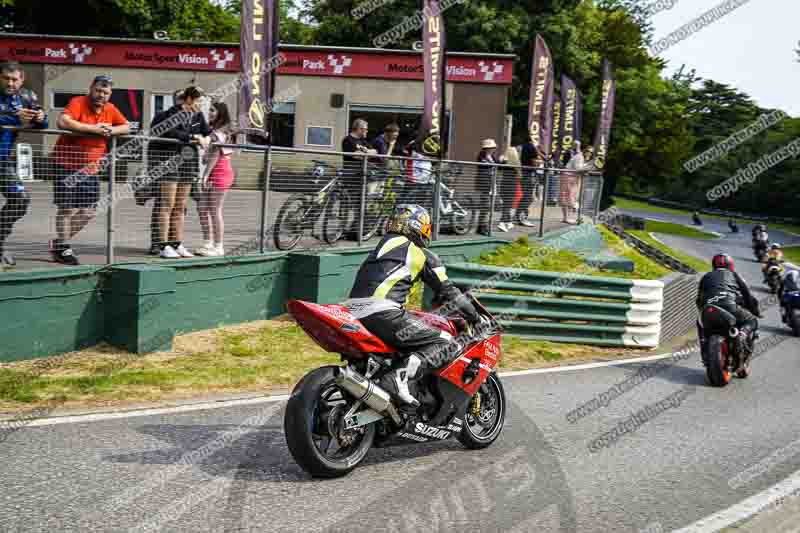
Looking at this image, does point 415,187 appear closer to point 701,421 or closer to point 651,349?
point 651,349

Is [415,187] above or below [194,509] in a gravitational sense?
above

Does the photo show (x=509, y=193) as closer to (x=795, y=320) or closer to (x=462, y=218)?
(x=462, y=218)

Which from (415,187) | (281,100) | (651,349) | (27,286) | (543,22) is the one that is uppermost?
(543,22)

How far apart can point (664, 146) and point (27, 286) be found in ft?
176

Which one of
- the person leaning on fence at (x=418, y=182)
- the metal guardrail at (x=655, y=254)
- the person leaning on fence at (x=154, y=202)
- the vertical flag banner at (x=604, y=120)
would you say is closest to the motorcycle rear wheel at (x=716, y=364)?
the person leaning on fence at (x=418, y=182)

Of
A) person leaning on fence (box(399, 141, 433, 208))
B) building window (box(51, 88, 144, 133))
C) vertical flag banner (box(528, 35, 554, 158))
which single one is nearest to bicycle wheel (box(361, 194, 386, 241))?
person leaning on fence (box(399, 141, 433, 208))

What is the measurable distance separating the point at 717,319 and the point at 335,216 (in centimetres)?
515

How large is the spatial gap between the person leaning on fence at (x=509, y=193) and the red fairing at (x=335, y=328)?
34.3 ft

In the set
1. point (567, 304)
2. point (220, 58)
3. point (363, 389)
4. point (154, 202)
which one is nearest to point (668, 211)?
point (220, 58)

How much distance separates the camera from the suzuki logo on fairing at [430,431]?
19.7ft

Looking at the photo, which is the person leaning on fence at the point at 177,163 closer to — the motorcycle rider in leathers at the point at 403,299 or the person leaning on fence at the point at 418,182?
the motorcycle rider in leathers at the point at 403,299

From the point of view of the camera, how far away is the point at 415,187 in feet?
43.7

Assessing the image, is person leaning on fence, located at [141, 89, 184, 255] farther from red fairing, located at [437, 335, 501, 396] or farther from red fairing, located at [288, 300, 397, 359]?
red fairing, located at [437, 335, 501, 396]

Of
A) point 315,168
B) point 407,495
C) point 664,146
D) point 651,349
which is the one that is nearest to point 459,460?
point 407,495
